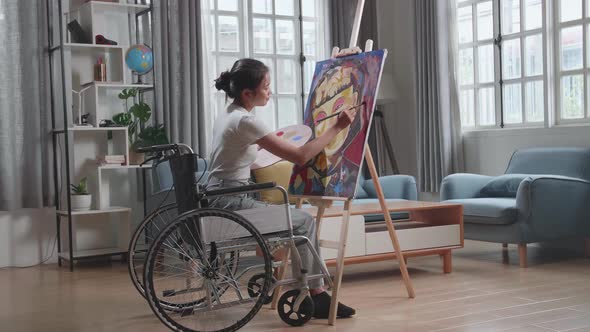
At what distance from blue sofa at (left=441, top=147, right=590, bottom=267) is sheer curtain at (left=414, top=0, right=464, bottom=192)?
93cm

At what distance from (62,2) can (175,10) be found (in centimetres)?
83

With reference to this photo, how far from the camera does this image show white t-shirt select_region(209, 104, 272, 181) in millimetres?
3141

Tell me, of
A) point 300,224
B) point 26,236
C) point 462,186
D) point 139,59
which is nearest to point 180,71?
point 139,59

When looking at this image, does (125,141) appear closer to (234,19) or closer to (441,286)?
(234,19)

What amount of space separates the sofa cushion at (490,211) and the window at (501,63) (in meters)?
1.08

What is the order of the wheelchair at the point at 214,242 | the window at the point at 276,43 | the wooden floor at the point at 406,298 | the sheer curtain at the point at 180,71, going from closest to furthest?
the wheelchair at the point at 214,242
the wooden floor at the point at 406,298
the sheer curtain at the point at 180,71
the window at the point at 276,43

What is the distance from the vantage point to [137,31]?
5922 mm

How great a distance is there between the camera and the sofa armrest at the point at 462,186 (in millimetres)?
5367

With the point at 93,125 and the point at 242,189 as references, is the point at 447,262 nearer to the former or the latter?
the point at 242,189

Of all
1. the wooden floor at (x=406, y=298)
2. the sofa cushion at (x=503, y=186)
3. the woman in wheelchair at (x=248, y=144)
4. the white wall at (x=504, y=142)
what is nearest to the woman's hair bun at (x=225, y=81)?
the woman in wheelchair at (x=248, y=144)

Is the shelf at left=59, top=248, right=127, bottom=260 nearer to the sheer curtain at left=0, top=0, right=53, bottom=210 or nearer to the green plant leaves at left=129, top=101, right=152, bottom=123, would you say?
the sheer curtain at left=0, top=0, right=53, bottom=210

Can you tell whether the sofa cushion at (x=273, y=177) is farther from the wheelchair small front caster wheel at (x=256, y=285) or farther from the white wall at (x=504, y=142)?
the wheelchair small front caster wheel at (x=256, y=285)

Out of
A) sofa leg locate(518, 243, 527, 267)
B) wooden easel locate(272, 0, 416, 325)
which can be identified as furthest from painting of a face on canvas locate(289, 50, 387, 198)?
sofa leg locate(518, 243, 527, 267)

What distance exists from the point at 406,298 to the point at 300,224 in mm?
907
